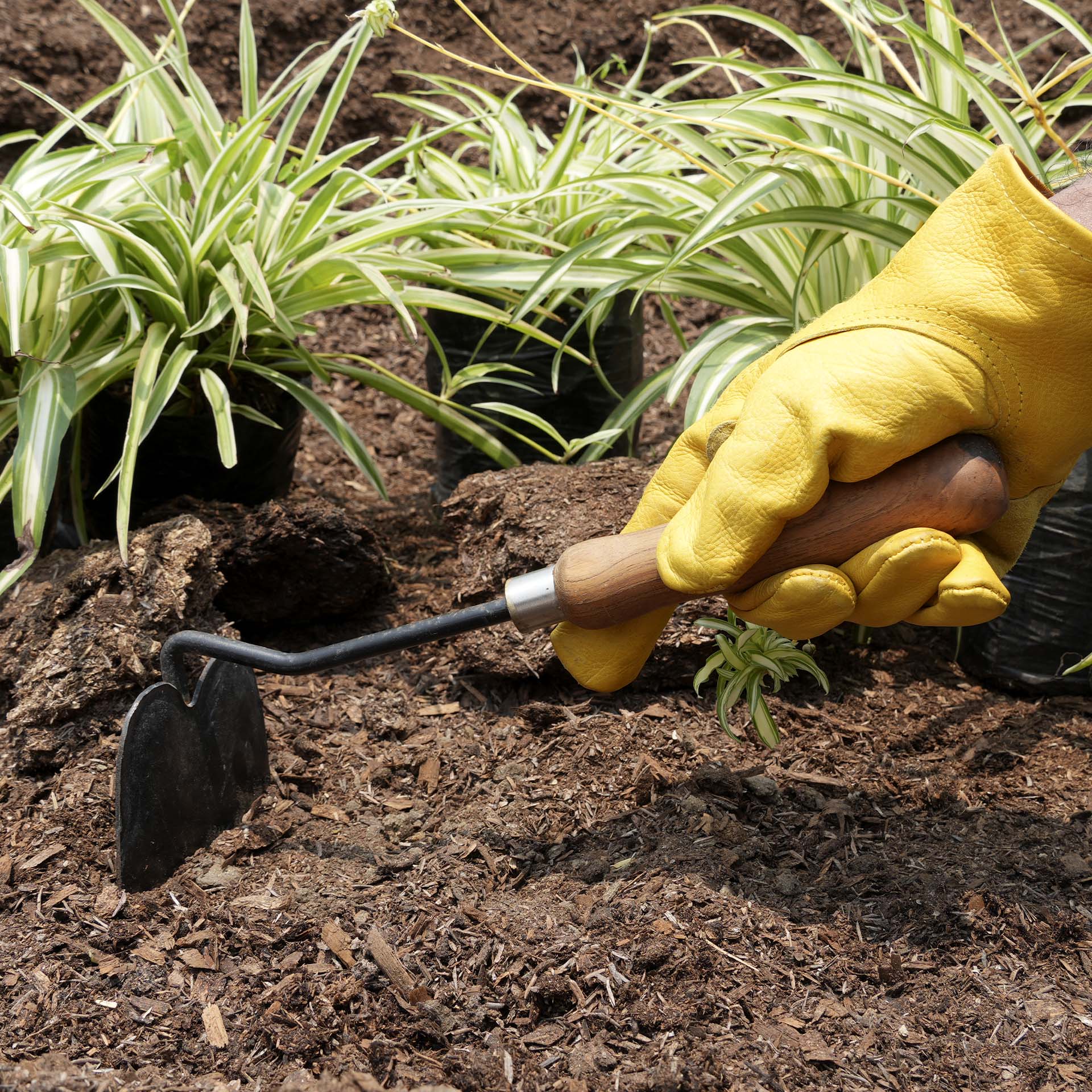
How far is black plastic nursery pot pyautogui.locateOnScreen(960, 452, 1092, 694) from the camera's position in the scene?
6.30 feet

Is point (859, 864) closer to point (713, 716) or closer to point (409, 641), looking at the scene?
point (713, 716)

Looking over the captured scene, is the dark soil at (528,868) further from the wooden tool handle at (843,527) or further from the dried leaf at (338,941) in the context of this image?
the wooden tool handle at (843,527)

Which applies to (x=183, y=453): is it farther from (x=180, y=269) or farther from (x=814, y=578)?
(x=814, y=578)

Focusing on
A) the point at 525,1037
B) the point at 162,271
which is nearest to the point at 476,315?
the point at 162,271

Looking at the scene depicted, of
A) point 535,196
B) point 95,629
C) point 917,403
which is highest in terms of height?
point 535,196

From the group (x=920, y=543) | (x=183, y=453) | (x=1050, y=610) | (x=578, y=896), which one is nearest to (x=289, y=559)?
(x=183, y=453)

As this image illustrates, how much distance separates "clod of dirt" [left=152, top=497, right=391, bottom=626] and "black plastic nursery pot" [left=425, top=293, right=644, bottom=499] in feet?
1.72

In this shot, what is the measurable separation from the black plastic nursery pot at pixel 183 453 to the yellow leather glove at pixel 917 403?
1.33m

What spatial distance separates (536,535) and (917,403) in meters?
0.97

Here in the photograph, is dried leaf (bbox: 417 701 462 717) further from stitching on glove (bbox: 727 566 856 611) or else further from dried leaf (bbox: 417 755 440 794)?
stitching on glove (bbox: 727 566 856 611)

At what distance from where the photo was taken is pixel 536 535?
207 cm

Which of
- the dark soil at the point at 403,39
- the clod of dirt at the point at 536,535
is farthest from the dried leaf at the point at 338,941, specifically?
the dark soil at the point at 403,39

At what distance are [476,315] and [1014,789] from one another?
59.1 inches

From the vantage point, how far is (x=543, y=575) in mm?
1444
